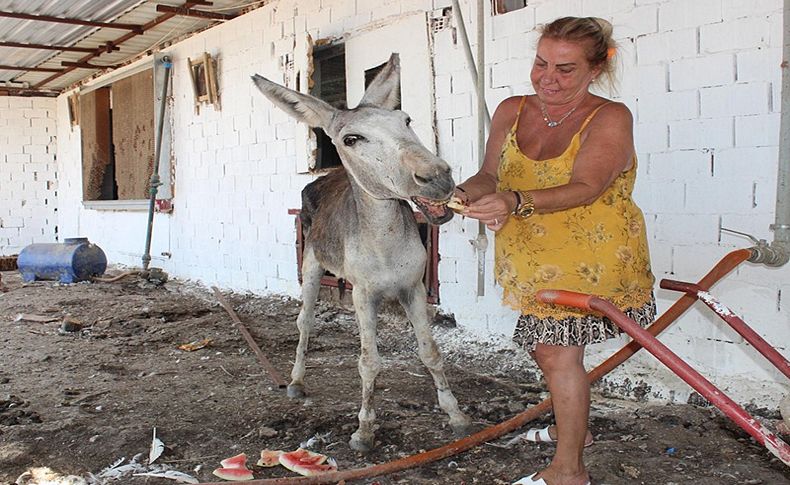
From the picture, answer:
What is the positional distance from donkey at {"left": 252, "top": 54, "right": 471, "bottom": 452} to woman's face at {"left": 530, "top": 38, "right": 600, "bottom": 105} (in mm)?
498

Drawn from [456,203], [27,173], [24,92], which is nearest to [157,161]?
[27,173]

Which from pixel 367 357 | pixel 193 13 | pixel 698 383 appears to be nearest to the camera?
pixel 698 383

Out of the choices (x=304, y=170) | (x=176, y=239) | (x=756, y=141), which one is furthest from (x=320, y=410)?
(x=176, y=239)

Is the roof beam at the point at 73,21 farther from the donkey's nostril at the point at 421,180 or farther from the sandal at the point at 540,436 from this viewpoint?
the sandal at the point at 540,436

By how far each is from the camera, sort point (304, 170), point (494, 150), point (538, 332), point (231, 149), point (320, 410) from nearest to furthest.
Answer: point (538, 332), point (494, 150), point (320, 410), point (304, 170), point (231, 149)

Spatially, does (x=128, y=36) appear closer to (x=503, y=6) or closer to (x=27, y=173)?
(x=27, y=173)

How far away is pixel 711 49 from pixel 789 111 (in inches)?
24.7

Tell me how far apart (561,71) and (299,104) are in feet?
4.32

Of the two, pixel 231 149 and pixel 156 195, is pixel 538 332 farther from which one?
pixel 156 195

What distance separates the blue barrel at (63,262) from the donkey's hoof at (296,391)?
22.3 ft

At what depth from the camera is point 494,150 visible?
2938mm

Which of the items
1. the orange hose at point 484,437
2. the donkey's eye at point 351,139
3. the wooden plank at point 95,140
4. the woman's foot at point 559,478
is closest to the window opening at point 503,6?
the donkey's eye at point 351,139

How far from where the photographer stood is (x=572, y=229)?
2.56 meters

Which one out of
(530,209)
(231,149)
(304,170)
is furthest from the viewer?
(231,149)
